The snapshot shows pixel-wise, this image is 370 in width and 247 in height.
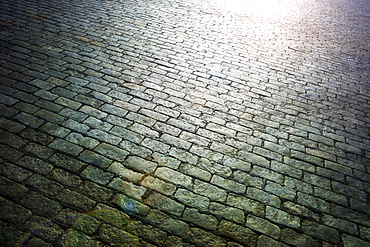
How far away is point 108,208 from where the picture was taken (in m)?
2.86

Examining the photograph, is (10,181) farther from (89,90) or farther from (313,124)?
(313,124)

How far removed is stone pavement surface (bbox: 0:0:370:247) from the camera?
9.29ft

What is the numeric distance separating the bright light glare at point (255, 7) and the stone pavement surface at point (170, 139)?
467 cm

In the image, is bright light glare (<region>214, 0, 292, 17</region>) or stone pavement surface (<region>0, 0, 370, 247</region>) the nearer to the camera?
stone pavement surface (<region>0, 0, 370, 247</region>)

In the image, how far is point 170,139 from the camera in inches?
154

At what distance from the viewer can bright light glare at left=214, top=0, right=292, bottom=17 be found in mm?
11498

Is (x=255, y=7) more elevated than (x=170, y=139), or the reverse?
(x=255, y=7)

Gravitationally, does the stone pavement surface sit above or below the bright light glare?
below

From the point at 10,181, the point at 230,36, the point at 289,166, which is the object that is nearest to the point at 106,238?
the point at 10,181

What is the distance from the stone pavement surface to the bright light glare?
467 centimetres

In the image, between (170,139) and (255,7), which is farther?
(255,7)

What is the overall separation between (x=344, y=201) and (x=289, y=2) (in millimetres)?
14698

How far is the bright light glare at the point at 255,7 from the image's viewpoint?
11.5m

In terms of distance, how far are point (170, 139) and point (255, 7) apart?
11.0m
